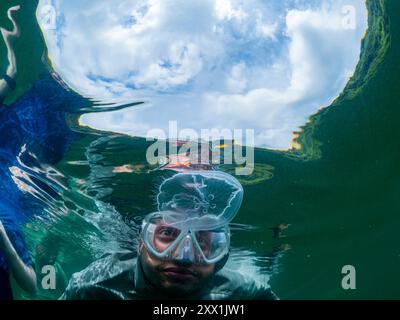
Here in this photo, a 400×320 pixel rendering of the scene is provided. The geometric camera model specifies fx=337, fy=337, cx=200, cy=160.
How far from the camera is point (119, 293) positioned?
7.72m

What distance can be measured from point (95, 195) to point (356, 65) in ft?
27.6

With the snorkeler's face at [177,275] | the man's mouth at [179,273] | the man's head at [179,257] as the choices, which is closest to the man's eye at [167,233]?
the man's head at [179,257]

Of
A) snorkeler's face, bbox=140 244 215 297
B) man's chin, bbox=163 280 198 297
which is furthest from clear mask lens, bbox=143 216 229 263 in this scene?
man's chin, bbox=163 280 198 297

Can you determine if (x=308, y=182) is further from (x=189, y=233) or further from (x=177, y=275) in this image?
(x=177, y=275)

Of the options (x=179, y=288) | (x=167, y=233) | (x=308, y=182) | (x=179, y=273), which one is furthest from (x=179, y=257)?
(x=308, y=182)

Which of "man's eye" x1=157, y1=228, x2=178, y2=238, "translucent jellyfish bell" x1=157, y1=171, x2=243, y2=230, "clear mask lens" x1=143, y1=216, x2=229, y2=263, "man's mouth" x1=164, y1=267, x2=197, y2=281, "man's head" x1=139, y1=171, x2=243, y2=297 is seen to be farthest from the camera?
"translucent jellyfish bell" x1=157, y1=171, x2=243, y2=230

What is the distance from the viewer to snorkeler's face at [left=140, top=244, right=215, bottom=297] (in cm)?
664

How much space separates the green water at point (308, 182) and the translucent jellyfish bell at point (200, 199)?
89 cm

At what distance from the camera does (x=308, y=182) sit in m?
10.6

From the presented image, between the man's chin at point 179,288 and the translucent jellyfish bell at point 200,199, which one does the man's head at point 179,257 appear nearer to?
the man's chin at point 179,288

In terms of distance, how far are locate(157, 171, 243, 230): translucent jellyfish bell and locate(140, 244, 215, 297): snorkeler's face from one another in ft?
3.19

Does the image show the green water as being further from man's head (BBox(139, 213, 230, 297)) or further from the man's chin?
the man's chin

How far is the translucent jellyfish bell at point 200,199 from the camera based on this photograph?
7.88m

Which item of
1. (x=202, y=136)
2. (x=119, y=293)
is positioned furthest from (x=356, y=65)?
(x=119, y=293)
